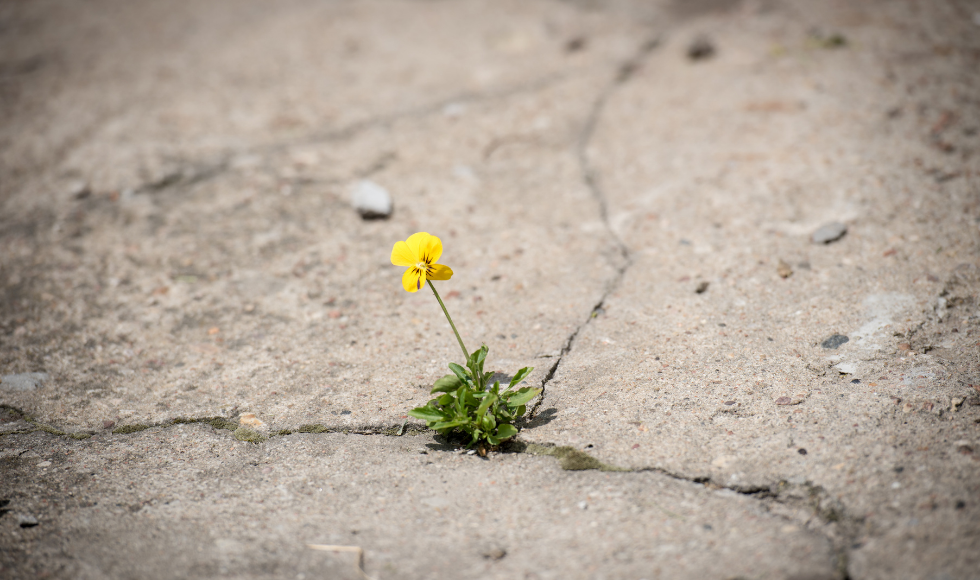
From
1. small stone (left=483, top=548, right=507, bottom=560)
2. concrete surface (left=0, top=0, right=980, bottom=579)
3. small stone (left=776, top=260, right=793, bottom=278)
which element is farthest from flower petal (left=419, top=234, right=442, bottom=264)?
small stone (left=776, top=260, right=793, bottom=278)

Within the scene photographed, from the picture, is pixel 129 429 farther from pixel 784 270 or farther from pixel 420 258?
pixel 784 270

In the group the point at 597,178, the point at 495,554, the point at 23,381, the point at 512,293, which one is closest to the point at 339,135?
the point at 597,178

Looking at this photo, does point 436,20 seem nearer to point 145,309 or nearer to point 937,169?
point 145,309

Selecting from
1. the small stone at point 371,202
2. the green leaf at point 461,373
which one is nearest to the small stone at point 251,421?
the green leaf at point 461,373

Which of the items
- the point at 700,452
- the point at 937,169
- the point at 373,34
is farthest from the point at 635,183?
the point at 373,34

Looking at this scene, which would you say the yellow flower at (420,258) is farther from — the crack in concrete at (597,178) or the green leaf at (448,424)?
the crack in concrete at (597,178)

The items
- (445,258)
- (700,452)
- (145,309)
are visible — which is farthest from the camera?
(445,258)
